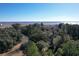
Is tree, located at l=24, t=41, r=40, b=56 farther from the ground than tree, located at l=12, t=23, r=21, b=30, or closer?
closer

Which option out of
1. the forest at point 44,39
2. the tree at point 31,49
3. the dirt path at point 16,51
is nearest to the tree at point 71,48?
the forest at point 44,39

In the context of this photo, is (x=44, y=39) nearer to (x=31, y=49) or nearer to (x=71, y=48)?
(x=31, y=49)

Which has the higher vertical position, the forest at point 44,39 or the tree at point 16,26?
the tree at point 16,26

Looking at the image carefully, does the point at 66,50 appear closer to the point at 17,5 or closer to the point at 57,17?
the point at 57,17

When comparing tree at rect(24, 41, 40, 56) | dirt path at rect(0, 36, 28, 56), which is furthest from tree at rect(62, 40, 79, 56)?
dirt path at rect(0, 36, 28, 56)

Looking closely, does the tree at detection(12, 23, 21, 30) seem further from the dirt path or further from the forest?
the dirt path

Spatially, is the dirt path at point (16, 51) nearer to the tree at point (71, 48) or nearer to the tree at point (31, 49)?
the tree at point (31, 49)

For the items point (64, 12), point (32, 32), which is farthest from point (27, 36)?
point (64, 12)

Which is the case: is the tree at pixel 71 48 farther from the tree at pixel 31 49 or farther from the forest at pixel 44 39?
the tree at pixel 31 49
